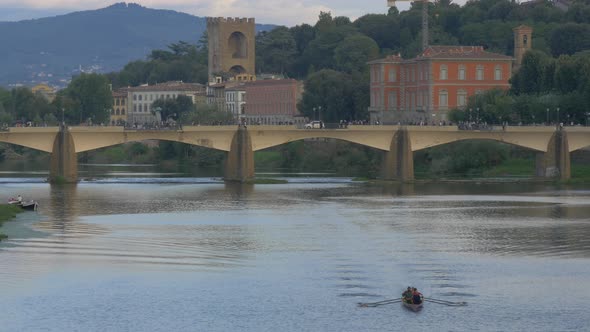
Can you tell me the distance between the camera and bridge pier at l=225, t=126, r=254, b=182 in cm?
11075

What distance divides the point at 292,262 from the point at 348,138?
49.9 m

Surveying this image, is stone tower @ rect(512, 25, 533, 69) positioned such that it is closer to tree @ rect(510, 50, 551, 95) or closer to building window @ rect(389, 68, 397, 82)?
building window @ rect(389, 68, 397, 82)

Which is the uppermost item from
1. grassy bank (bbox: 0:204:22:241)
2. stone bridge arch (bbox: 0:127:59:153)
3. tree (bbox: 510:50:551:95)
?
tree (bbox: 510:50:551:95)

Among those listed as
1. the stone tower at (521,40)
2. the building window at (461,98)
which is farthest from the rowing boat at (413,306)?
the stone tower at (521,40)

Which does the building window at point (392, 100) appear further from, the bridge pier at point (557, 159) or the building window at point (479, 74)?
the bridge pier at point (557, 159)

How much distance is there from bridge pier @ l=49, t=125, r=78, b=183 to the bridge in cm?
7

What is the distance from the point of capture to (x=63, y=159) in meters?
108

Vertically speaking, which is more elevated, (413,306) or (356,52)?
(356,52)

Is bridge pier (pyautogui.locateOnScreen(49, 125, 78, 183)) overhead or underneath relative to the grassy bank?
overhead

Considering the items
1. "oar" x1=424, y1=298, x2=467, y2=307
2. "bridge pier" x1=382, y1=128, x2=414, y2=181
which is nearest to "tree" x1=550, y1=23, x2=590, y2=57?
"bridge pier" x1=382, y1=128, x2=414, y2=181

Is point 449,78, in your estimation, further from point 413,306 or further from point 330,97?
point 413,306

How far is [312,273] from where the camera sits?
61.6 metres

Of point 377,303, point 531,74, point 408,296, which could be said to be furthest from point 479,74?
point 408,296

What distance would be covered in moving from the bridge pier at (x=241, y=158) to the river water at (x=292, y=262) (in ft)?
41.8
